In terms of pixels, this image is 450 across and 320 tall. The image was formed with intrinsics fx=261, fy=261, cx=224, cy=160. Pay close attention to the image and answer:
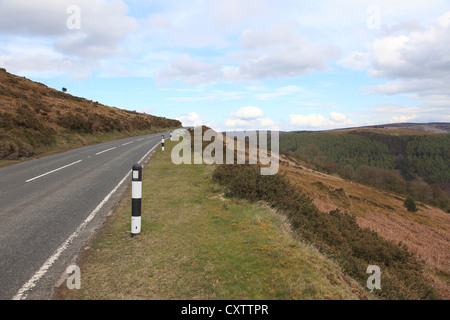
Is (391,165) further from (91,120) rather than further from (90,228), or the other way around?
(90,228)

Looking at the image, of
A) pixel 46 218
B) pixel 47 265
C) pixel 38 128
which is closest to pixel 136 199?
pixel 47 265

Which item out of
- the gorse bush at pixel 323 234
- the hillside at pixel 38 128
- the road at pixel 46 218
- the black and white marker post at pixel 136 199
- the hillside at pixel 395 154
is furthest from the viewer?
the hillside at pixel 395 154

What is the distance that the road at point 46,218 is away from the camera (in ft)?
12.5

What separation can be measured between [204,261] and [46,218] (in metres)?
4.35

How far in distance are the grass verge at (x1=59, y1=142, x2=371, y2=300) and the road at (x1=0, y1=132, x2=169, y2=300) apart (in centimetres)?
37

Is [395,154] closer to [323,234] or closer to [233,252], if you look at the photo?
[323,234]

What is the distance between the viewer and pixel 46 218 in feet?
20.4

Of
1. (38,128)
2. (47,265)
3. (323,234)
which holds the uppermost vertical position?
(38,128)

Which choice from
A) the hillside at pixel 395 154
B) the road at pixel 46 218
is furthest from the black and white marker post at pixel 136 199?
the hillside at pixel 395 154

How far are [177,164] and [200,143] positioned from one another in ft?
21.3

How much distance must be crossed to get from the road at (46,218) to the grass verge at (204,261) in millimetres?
369

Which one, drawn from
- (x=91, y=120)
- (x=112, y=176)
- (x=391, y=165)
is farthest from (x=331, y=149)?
(x=112, y=176)

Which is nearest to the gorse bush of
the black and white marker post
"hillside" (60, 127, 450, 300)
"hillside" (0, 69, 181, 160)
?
"hillside" (60, 127, 450, 300)

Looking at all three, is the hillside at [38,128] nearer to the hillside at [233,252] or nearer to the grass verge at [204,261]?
the hillside at [233,252]
